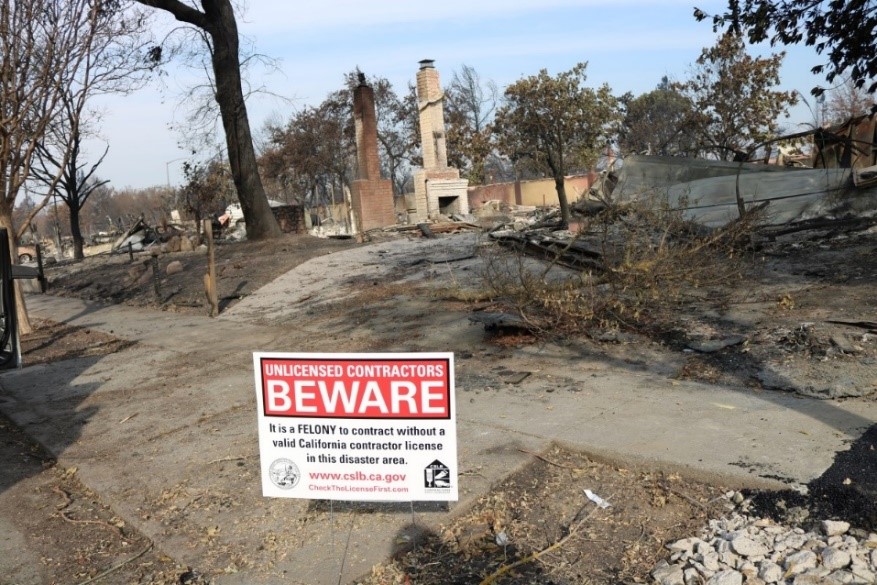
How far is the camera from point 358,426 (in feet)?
11.7

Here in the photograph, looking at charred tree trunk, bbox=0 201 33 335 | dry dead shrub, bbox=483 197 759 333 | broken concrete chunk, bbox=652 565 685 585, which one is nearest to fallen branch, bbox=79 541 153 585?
broken concrete chunk, bbox=652 565 685 585

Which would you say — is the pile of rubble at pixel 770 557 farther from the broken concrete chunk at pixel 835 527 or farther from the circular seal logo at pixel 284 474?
the circular seal logo at pixel 284 474

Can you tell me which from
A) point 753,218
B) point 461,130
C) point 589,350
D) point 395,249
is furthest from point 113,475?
point 461,130

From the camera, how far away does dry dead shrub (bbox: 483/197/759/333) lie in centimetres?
778

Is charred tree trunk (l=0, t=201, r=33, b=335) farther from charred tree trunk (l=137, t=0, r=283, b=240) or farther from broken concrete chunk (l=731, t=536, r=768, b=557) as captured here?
broken concrete chunk (l=731, t=536, r=768, b=557)

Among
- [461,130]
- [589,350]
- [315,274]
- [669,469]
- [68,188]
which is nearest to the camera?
[669,469]

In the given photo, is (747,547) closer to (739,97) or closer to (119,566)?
(119,566)

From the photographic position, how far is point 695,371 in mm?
6391

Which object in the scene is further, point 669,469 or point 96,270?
point 96,270

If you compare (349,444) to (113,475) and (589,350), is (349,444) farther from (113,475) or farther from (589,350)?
(589,350)

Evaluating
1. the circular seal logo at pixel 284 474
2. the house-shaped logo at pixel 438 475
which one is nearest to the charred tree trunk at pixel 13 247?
the circular seal logo at pixel 284 474

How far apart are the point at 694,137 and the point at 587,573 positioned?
103ft

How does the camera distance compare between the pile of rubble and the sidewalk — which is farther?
the sidewalk

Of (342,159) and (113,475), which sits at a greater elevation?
(342,159)
